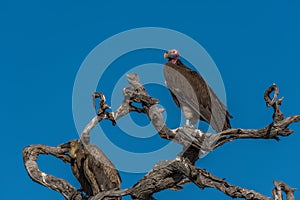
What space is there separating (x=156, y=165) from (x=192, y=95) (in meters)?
3.67

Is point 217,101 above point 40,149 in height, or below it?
above

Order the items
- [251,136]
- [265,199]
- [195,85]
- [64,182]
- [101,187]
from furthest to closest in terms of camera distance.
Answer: [195,85], [101,187], [64,182], [251,136], [265,199]

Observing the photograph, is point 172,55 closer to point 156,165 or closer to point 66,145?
point 66,145

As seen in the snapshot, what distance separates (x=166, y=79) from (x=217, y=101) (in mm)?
1610

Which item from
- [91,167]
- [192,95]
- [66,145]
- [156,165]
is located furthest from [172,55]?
[156,165]

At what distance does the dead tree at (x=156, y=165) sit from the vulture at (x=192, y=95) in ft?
3.57

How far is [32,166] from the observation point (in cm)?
1589

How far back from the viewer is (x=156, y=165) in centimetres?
1445

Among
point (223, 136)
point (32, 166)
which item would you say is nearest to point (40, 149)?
point (32, 166)

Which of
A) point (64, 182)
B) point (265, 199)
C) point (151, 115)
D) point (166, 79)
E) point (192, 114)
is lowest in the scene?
point (265, 199)

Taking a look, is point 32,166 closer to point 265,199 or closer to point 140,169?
point 140,169

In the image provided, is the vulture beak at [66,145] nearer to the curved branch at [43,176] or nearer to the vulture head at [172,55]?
the curved branch at [43,176]

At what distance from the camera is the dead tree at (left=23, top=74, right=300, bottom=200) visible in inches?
542

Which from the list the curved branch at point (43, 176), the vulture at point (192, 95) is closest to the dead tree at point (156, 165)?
the curved branch at point (43, 176)
